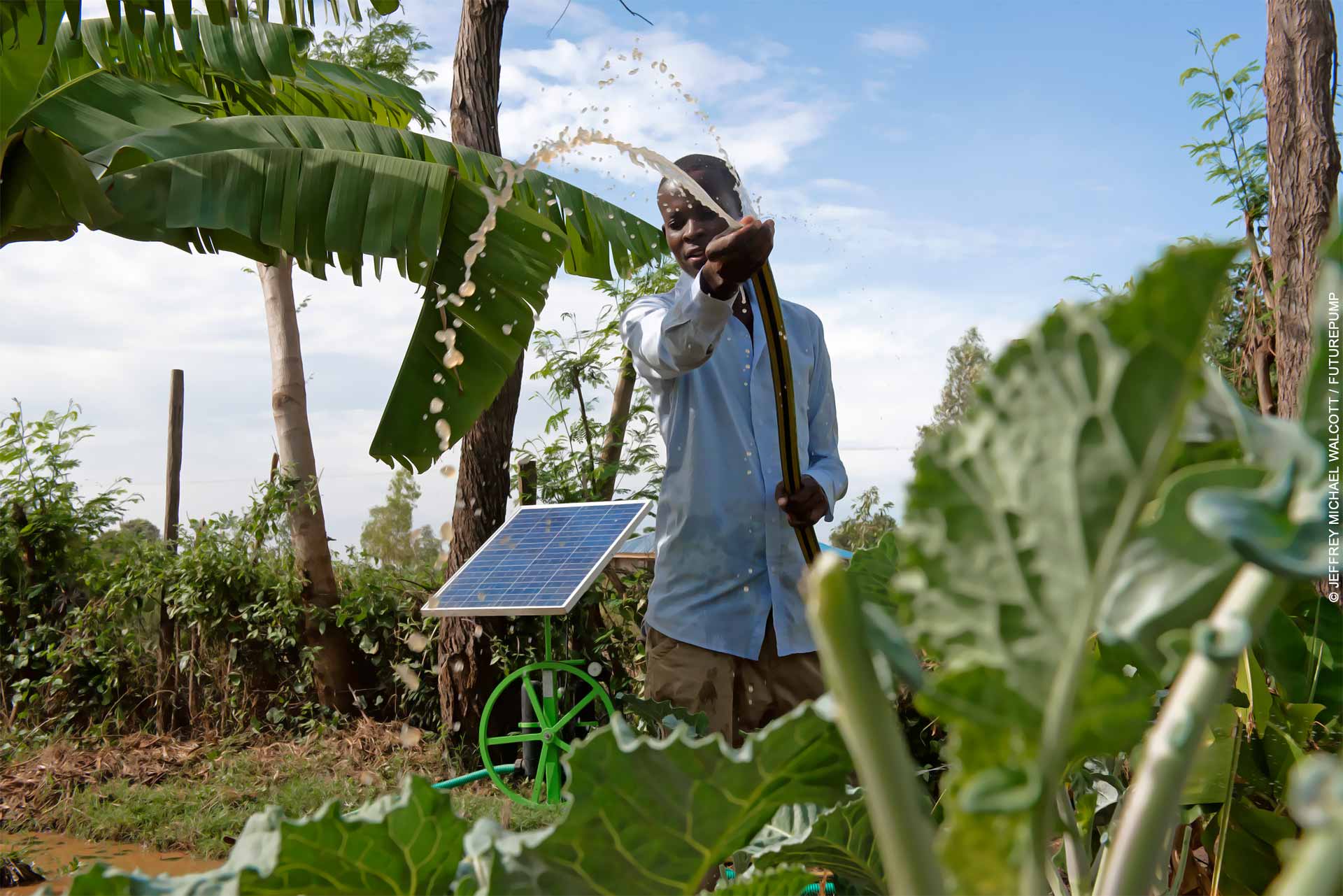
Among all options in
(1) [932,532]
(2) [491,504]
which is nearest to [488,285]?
(2) [491,504]

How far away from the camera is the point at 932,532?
0.30 meters

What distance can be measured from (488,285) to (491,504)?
1.84 metres

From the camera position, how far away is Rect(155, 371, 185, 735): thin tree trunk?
21.8ft

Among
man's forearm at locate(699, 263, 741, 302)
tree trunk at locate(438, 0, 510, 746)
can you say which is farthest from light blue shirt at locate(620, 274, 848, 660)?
tree trunk at locate(438, 0, 510, 746)

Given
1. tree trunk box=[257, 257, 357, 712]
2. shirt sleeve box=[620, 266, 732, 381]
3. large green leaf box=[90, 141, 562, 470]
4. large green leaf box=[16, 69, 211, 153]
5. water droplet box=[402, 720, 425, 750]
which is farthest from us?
tree trunk box=[257, 257, 357, 712]

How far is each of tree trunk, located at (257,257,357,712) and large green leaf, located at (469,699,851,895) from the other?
21.3ft

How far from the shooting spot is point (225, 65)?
16.3 feet

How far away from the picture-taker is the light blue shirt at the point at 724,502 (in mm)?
2637

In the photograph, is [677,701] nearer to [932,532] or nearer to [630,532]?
[630,532]

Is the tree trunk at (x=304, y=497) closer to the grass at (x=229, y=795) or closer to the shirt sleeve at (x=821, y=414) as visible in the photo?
the grass at (x=229, y=795)

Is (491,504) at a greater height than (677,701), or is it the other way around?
(491,504)

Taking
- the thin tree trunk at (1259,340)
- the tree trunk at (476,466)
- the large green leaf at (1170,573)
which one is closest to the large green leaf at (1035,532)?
the large green leaf at (1170,573)

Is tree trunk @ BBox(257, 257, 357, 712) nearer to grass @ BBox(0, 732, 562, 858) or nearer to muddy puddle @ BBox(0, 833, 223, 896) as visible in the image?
grass @ BBox(0, 732, 562, 858)

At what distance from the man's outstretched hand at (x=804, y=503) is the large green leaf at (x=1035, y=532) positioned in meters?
2.22
